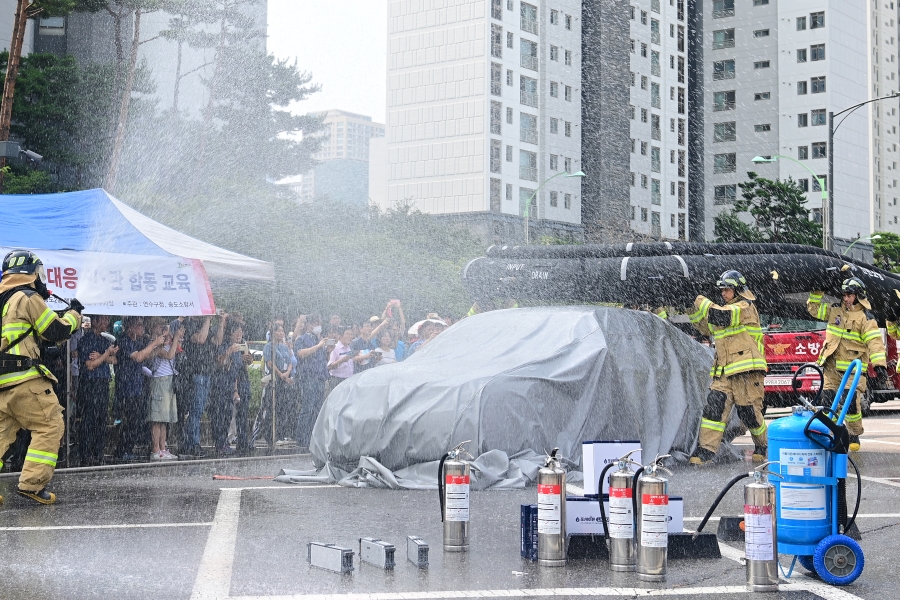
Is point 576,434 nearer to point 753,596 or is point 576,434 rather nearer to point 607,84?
point 753,596

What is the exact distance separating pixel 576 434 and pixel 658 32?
7748 cm

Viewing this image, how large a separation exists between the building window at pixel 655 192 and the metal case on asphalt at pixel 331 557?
78.2 meters

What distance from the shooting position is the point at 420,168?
238ft

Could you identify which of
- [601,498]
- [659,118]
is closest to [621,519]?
[601,498]

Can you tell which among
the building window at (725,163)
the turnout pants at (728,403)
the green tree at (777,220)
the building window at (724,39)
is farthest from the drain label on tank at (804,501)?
the building window at (724,39)

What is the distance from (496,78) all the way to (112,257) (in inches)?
2361

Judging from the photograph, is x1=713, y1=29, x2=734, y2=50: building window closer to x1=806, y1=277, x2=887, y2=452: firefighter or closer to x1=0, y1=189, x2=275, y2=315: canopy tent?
x1=806, y1=277, x2=887, y2=452: firefighter

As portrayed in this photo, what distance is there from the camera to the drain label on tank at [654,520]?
570 centimetres

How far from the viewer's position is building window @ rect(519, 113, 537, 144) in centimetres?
7138

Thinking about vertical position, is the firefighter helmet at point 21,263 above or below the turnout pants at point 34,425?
above

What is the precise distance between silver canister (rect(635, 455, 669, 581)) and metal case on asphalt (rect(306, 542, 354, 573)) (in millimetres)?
1549

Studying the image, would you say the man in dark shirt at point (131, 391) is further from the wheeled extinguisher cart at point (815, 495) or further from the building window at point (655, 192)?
the building window at point (655, 192)

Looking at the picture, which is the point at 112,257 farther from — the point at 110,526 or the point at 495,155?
the point at 495,155

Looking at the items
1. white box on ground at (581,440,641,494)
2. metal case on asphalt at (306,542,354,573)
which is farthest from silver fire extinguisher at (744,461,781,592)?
metal case on asphalt at (306,542,354,573)
